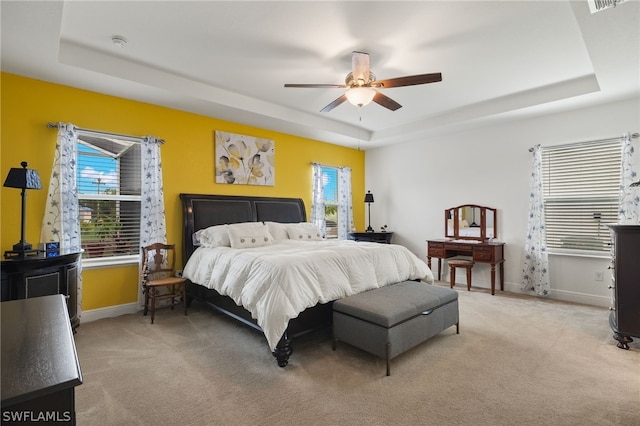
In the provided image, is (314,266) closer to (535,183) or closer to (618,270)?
(618,270)

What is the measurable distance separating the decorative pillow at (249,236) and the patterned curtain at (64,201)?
163cm

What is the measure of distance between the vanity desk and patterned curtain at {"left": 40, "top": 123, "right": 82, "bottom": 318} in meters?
5.06

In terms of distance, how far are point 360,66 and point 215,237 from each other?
2.62 metres

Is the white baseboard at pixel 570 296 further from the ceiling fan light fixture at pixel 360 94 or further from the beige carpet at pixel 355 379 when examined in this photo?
the ceiling fan light fixture at pixel 360 94

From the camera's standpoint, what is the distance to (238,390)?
7.56 ft

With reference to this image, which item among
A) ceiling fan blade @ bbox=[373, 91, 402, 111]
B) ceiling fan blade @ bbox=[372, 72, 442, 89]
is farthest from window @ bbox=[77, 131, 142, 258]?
ceiling fan blade @ bbox=[372, 72, 442, 89]

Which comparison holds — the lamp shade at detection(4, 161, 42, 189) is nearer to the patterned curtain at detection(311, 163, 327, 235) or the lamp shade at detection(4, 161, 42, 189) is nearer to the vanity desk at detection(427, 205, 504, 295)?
the patterned curtain at detection(311, 163, 327, 235)

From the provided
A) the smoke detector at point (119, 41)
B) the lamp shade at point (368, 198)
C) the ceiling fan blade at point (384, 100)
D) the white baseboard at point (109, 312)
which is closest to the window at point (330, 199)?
the lamp shade at point (368, 198)

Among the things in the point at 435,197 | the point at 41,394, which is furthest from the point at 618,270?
the point at 41,394

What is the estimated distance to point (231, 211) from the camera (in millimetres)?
4816

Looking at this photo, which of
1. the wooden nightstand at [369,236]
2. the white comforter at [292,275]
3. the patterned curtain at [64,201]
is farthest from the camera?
the wooden nightstand at [369,236]

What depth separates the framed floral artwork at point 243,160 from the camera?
486cm

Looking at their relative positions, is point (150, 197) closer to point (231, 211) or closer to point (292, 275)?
point (231, 211)

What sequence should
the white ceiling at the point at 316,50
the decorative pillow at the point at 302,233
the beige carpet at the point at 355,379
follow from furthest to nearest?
the decorative pillow at the point at 302,233 → the white ceiling at the point at 316,50 → the beige carpet at the point at 355,379
